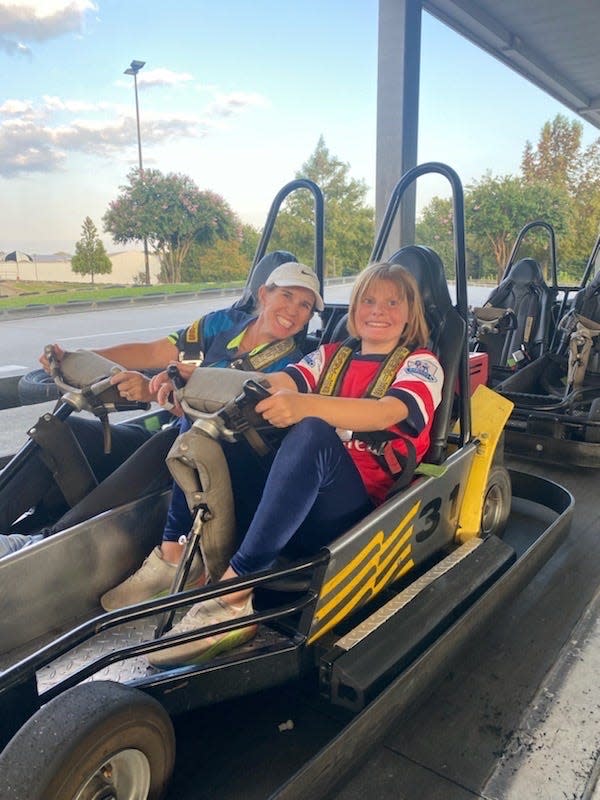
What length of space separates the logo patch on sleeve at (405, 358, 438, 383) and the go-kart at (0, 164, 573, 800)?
4.5 inches

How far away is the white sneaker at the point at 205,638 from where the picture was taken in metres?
1.21

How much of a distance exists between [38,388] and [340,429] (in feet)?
2.64

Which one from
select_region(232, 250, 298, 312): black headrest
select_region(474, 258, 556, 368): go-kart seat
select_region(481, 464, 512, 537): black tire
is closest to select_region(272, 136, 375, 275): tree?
select_region(232, 250, 298, 312): black headrest

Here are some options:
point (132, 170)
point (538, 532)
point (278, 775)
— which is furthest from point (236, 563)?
point (132, 170)

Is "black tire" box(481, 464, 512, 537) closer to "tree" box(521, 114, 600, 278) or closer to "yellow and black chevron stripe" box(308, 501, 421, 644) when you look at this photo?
"yellow and black chevron stripe" box(308, 501, 421, 644)

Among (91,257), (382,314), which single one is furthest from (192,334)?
(91,257)

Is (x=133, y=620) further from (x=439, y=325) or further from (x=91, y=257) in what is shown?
(x=91, y=257)

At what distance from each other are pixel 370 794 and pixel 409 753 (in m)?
0.12

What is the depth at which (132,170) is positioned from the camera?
5961 millimetres

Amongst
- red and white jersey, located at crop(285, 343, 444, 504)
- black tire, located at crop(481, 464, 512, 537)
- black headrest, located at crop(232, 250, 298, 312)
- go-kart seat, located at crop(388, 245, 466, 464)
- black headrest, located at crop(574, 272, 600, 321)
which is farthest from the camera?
black headrest, located at crop(574, 272, 600, 321)

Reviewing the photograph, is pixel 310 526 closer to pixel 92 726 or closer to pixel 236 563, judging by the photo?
pixel 236 563

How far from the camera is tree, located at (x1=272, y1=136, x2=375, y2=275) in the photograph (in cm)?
276

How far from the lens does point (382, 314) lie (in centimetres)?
153

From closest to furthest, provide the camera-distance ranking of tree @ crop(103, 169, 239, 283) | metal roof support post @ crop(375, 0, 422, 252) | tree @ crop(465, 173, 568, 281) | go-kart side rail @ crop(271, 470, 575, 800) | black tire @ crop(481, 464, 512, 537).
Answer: go-kart side rail @ crop(271, 470, 575, 800)
black tire @ crop(481, 464, 512, 537)
metal roof support post @ crop(375, 0, 422, 252)
tree @ crop(465, 173, 568, 281)
tree @ crop(103, 169, 239, 283)
